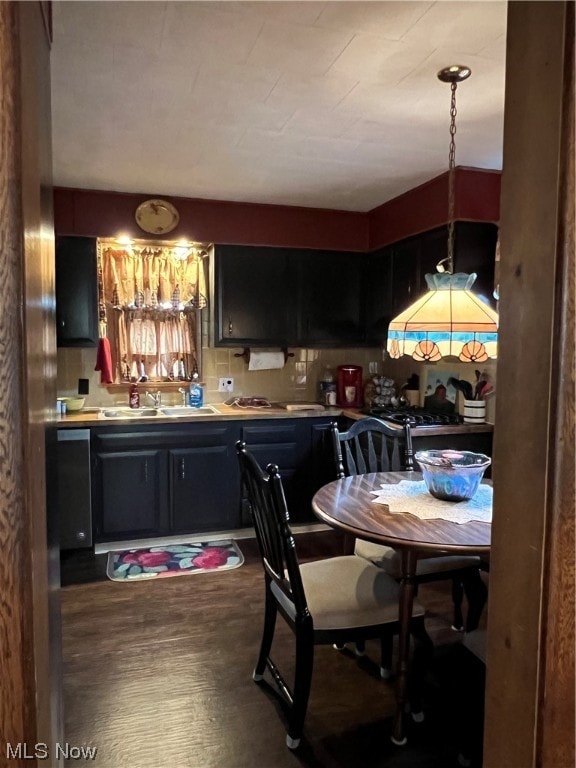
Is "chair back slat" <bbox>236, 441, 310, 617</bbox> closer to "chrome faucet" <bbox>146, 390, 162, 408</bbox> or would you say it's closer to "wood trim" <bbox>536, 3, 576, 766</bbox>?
"wood trim" <bbox>536, 3, 576, 766</bbox>

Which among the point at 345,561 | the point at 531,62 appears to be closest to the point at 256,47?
the point at 531,62

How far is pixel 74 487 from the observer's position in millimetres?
3303

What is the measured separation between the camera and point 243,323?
3.92m

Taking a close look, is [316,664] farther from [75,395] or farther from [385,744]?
[75,395]

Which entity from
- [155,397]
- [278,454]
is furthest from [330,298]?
[155,397]

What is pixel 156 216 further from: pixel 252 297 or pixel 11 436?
pixel 11 436

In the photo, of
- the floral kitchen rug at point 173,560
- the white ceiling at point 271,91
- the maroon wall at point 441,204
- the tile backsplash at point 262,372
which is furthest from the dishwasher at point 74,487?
the maroon wall at point 441,204

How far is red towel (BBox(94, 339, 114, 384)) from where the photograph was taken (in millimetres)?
3752

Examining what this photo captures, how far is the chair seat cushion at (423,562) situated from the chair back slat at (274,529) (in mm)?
457

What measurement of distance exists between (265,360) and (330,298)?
2.25ft

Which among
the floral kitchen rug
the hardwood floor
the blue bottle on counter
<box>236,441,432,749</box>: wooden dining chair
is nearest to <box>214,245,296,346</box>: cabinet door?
the blue bottle on counter

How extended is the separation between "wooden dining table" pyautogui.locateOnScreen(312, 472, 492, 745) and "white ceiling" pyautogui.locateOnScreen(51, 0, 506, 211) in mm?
1598

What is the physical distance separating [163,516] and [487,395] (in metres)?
2.21

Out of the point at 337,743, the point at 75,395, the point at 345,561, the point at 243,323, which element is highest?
the point at 243,323
